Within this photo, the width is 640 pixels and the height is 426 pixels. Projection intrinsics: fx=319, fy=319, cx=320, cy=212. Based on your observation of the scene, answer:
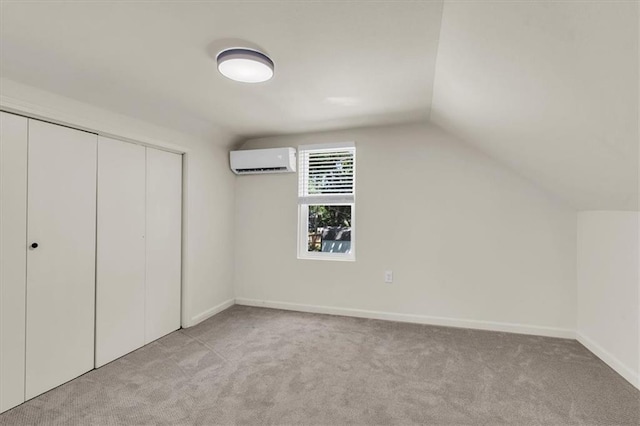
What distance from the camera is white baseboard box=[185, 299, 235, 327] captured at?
3.39m

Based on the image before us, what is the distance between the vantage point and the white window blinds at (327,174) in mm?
3708

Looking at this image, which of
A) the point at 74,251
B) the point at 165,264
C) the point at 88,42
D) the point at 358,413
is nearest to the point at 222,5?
the point at 88,42

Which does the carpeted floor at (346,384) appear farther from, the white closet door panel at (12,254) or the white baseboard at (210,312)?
the white baseboard at (210,312)

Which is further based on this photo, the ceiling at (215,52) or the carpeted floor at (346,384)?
the carpeted floor at (346,384)

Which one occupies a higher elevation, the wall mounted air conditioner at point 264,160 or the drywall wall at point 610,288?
the wall mounted air conditioner at point 264,160

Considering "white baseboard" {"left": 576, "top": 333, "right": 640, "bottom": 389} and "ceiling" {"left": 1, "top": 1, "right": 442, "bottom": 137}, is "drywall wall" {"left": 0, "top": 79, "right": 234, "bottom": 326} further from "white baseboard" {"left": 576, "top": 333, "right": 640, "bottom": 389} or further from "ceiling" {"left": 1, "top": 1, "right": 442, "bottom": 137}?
"white baseboard" {"left": 576, "top": 333, "right": 640, "bottom": 389}

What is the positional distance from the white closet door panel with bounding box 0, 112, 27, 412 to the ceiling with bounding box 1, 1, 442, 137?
392 mm

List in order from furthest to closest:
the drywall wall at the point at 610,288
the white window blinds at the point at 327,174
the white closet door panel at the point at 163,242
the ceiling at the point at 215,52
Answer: the white window blinds at the point at 327,174 < the white closet door panel at the point at 163,242 < the drywall wall at the point at 610,288 < the ceiling at the point at 215,52

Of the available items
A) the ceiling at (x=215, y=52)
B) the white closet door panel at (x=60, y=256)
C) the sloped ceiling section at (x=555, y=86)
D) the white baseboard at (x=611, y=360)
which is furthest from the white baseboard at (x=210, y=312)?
the white baseboard at (x=611, y=360)

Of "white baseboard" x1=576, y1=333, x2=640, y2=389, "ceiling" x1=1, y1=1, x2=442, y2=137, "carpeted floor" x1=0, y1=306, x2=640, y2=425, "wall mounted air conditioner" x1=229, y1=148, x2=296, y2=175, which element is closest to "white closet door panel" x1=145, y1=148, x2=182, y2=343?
"carpeted floor" x1=0, y1=306, x2=640, y2=425

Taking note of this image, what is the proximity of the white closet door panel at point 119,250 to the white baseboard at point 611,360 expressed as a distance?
12.5ft

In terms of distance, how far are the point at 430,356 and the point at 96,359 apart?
8.67 feet

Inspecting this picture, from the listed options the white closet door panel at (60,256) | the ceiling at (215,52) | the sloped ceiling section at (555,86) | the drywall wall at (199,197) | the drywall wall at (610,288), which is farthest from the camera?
the drywall wall at (199,197)

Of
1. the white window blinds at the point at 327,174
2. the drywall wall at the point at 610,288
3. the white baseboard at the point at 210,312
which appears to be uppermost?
the white window blinds at the point at 327,174
